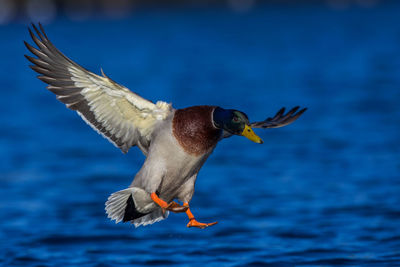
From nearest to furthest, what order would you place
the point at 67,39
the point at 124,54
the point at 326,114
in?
the point at 326,114
the point at 124,54
the point at 67,39

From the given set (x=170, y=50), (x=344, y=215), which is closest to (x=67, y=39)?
(x=170, y=50)

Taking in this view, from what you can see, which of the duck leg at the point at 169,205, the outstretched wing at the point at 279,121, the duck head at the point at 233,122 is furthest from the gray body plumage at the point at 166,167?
the outstretched wing at the point at 279,121

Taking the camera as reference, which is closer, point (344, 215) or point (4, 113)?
point (344, 215)

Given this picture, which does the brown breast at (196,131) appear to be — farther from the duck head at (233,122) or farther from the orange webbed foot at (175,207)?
the orange webbed foot at (175,207)

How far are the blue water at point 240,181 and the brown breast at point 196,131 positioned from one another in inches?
85.5

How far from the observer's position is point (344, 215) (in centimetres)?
1109

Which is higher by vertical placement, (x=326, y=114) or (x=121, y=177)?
(x=326, y=114)

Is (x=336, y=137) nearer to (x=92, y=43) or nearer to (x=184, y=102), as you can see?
(x=184, y=102)

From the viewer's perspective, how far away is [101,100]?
25.4 ft

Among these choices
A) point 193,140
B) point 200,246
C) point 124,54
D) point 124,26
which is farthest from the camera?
point 124,26

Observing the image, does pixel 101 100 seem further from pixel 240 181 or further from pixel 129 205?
pixel 240 181

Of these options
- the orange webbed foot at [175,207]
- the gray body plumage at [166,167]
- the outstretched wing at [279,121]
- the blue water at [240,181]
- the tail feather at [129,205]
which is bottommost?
the orange webbed foot at [175,207]

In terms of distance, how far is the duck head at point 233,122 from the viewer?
7047 mm

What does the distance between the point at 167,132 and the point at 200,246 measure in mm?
2787
